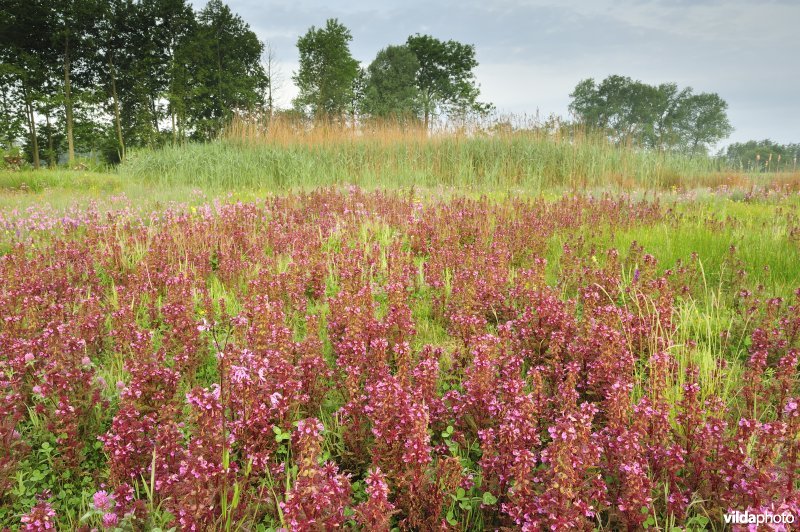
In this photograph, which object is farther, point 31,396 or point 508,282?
point 508,282

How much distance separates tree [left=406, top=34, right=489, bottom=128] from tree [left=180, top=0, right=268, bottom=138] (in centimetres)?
1893

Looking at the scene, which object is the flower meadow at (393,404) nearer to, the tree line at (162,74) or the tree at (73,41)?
the tree line at (162,74)

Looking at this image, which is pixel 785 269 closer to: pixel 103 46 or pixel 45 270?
pixel 45 270

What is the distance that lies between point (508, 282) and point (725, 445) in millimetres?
2493

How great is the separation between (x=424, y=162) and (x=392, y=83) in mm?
39599

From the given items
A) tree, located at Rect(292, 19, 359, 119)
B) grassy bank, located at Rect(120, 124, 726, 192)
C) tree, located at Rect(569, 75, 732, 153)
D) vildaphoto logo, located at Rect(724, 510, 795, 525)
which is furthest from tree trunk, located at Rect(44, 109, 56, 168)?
tree, located at Rect(569, 75, 732, 153)

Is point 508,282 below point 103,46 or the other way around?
below

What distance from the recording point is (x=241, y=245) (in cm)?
605

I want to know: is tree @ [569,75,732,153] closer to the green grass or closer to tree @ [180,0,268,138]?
tree @ [180,0,268,138]

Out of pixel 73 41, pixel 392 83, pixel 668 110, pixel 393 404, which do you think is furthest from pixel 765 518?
pixel 668 110

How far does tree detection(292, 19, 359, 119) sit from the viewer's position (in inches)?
1837

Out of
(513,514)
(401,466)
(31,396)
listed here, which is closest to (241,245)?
(31,396)

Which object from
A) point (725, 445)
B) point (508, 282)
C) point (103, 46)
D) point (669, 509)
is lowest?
point (669, 509)

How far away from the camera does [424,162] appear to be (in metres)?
14.5
